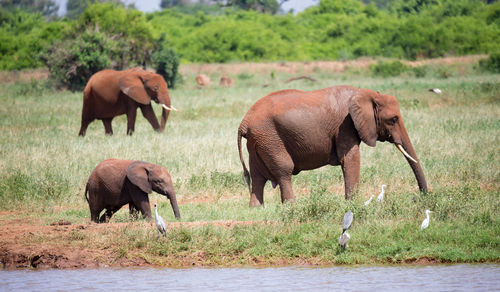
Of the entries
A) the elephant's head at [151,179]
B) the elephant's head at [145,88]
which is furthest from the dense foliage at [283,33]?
the elephant's head at [151,179]

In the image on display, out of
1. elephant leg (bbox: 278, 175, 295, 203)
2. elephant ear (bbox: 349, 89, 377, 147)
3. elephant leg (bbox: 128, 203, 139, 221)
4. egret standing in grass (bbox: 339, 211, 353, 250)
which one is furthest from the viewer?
elephant leg (bbox: 278, 175, 295, 203)

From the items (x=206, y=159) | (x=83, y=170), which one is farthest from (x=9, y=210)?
(x=206, y=159)

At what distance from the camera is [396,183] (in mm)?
12445

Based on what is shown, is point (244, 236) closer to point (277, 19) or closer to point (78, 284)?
point (78, 284)

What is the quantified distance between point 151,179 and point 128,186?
0.36 m

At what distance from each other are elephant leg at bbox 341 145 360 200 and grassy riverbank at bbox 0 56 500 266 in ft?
0.68

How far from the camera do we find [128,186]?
10078 mm

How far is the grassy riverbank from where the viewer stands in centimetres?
863

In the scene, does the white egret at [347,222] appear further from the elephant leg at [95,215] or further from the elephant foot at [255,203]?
the elephant leg at [95,215]

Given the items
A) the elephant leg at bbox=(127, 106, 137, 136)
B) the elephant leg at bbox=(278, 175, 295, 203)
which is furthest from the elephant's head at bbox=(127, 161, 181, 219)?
the elephant leg at bbox=(127, 106, 137, 136)

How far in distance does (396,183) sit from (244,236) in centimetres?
439

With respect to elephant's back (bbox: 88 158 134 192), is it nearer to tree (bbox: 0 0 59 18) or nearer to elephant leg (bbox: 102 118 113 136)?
elephant leg (bbox: 102 118 113 136)

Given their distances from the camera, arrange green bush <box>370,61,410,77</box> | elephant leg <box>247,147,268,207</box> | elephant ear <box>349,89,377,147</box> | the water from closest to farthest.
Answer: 1. the water
2. elephant ear <box>349,89,377,147</box>
3. elephant leg <box>247,147,268,207</box>
4. green bush <box>370,61,410,77</box>

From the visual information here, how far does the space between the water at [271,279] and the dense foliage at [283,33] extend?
2313 cm
